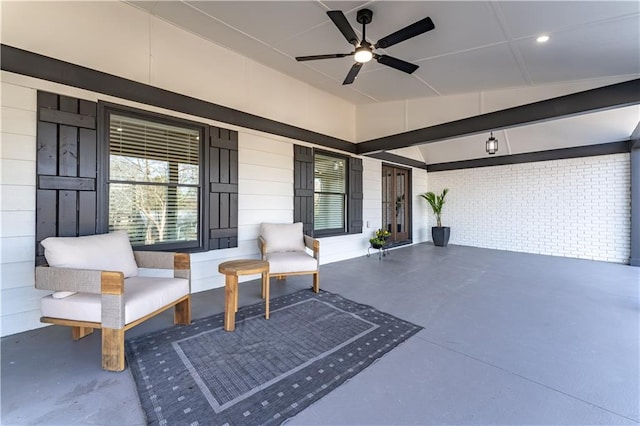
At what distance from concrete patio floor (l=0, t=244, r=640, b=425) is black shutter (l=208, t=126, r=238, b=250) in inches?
29.0

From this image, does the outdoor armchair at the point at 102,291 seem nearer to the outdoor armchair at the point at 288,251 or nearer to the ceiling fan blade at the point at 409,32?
the outdoor armchair at the point at 288,251

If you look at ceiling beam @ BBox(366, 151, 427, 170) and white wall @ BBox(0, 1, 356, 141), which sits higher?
white wall @ BBox(0, 1, 356, 141)

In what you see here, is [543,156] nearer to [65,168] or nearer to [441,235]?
[441,235]

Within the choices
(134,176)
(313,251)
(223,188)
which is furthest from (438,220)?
(134,176)

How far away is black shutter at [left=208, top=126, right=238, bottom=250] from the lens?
141 inches

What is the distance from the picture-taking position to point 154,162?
323 cm

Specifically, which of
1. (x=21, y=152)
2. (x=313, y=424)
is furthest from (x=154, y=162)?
(x=313, y=424)

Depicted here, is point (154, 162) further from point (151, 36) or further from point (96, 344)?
point (96, 344)

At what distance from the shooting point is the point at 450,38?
2.78 meters

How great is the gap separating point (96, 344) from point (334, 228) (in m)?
4.02

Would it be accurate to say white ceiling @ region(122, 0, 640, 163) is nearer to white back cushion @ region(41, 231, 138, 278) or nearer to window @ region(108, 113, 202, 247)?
window @ region(108, 113, 202, 247)

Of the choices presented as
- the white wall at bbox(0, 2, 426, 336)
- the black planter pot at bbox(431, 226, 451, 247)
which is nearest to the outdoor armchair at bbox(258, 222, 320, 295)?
the white wall at bbox(0, 2, 426, 336)

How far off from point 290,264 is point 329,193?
2.48 m

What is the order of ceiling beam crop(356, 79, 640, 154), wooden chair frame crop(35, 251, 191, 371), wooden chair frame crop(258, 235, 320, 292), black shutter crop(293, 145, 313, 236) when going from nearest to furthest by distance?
wooden chair frame crop(35, 251, 191, 371) → ceiling beam crop(356, 79, 640, 154) → wooden chair frame crop(258, 235, 320, 292) → black shutter crop(293, 145, 313, 236)
